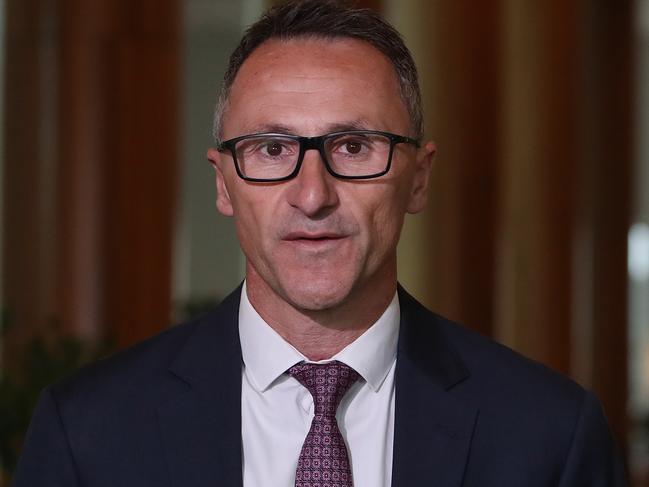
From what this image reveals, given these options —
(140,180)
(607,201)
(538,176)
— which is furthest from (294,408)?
(607,201)

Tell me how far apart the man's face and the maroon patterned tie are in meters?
0.13

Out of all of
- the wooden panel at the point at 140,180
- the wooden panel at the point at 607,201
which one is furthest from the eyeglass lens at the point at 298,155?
the wooden panel at the point at 607,201

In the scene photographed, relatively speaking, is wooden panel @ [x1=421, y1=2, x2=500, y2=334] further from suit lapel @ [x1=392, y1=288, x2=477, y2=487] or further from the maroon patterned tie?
the maroon patterned tie

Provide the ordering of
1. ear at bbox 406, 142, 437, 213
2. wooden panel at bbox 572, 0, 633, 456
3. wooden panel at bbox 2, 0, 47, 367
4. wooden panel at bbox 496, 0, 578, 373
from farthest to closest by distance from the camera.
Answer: wooden panel at bbox 2, 0, 47, 367
wooden panel at bbox 572, 0, 633, 456
wooden panel at bbox 496, 0, 578, 373
ear at bbox 406, 142, 437, 213

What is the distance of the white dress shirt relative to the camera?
1986mm

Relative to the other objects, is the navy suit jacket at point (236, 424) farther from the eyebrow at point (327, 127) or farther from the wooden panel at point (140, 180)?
the wooden panel at point (140, 180)

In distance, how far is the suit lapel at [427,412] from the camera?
1954 mm

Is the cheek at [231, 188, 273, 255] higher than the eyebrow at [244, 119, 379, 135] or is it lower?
lower

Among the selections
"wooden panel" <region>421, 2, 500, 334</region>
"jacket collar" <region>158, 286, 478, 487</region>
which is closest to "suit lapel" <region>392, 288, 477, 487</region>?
"jacket collar" <region>158, 286, 478, 487</region>

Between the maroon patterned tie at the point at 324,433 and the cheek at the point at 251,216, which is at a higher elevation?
the cheek at the point at 251,216

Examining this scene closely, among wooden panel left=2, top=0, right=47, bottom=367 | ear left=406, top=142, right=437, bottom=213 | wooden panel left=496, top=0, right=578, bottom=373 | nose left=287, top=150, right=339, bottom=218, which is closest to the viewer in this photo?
nose left=287, top=150, right=339, bottom=218

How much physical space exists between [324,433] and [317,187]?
1.34 ft

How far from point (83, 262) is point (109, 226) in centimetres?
26

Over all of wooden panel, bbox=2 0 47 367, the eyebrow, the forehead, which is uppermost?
the forehead
